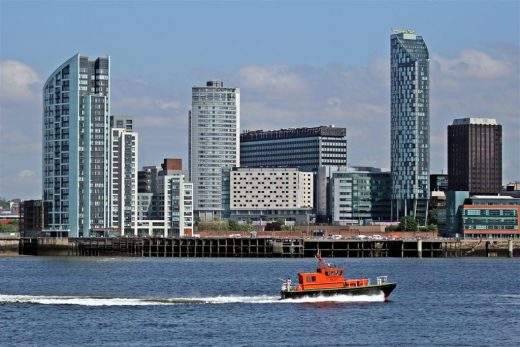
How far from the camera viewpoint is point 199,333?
111125mm

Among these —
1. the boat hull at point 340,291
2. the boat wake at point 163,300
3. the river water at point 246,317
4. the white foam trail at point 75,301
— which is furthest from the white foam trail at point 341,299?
the white foam trail at point 75,301

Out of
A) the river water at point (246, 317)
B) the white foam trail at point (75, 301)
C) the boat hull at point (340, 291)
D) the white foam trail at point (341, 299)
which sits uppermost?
the boat hull at point (340, 291)

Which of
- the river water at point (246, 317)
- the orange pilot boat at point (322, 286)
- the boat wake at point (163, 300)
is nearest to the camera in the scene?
the river water at point (246, 317)

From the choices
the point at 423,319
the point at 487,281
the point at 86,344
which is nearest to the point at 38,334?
the point at 86,344

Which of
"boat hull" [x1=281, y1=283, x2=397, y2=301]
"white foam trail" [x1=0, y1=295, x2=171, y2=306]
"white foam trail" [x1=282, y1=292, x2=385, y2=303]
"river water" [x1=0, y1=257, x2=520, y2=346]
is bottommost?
"river water" [x1=0, y1=257, x2=520, y2=346]

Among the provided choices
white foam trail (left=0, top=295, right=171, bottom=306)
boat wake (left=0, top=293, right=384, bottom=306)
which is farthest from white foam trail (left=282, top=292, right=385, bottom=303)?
white foam trail (left=0, top=295, right=171, bottom=306)

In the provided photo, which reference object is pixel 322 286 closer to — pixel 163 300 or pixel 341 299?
pixel 341 299

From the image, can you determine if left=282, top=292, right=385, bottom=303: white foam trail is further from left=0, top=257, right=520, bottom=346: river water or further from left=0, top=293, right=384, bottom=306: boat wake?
left=0, top=257, right=520, bottom=346: river water

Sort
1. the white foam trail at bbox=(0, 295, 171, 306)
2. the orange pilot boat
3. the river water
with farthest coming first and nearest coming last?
the white foam trail at bbox=(0, 295, 171, 306) < the orange pilot boat < the river water

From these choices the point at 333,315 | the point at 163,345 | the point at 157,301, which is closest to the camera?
the point at 163,345

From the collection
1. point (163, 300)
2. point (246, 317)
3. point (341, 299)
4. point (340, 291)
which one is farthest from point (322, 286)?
point (163, 300)

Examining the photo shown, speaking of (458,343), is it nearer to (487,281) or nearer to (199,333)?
(199,333)

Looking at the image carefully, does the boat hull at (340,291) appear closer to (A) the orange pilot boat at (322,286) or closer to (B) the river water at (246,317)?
(A) the orange pilot boat at (322,286)

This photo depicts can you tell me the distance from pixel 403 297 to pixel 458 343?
1703 inches
